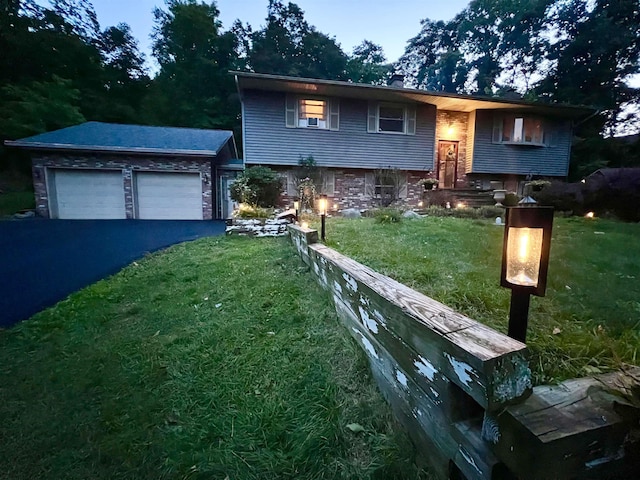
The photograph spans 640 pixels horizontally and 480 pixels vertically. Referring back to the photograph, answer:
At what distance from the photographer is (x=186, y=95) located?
1959 centimetres

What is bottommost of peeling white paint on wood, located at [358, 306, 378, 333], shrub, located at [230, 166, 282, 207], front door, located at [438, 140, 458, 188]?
peeling white paint on wood, located at [358, 306, 378, 333]

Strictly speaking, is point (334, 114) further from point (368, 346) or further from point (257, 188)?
point (368, 346)

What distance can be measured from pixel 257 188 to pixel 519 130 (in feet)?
33.2

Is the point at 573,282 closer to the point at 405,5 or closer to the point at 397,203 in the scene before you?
the point at 397,203

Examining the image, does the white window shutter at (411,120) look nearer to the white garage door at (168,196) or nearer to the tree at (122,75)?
the white garage door at (168,196)

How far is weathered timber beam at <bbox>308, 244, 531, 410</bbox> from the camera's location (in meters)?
0.83

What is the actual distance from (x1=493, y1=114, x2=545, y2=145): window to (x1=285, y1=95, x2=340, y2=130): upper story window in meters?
6.12

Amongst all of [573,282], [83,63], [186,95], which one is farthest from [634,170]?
[83,63]

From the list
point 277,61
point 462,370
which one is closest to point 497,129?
point 462,370

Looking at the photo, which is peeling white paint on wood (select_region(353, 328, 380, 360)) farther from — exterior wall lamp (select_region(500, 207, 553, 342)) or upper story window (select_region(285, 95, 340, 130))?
upper story window (select_region(285, 95, 340, 130))

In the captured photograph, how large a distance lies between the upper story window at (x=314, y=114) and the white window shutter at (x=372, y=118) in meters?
1.10

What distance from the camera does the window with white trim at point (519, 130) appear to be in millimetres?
11258

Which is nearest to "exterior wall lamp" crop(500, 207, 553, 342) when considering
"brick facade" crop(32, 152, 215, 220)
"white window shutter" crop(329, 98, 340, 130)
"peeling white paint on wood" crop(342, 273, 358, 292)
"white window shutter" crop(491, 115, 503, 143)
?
"peeling white paint on wood" crop(342, 273, 358, 292)

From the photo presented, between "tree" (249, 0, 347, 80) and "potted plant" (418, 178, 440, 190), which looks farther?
"tree" (249, 0, 347, 80)
